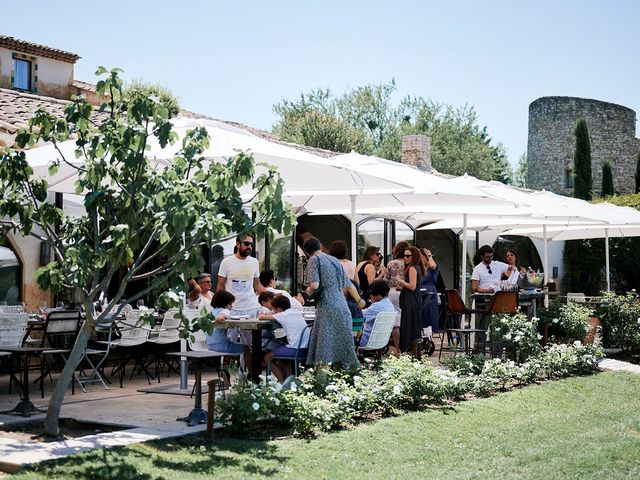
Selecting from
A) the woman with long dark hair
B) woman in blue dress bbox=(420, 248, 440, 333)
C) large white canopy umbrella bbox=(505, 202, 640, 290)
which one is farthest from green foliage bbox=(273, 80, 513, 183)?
the woman with long dark hair

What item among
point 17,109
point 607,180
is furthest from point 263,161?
point 607,180

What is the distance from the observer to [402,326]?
40.0ft

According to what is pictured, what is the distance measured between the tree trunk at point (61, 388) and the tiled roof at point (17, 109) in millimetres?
4223

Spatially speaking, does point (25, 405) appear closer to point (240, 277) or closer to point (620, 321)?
point (240, 277)

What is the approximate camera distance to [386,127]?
207ft

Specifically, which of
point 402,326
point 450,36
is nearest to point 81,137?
point 402,326

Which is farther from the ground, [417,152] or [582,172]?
[582,172]

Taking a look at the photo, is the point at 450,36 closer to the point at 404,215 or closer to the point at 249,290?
the point at 404,215

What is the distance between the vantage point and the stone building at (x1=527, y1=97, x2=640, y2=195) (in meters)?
47.7

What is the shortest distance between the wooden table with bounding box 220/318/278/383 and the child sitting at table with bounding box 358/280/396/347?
1818 mm

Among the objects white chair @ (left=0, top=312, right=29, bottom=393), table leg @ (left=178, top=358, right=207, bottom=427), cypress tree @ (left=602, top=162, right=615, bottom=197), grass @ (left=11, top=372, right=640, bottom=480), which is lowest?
grass @ (left=11, top=372, right=640, bottom=480)

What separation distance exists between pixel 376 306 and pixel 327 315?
172 centimetres

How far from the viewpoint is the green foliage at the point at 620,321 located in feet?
48.8

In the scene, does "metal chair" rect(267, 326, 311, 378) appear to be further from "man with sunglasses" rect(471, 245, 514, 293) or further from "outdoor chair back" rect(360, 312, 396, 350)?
"man with sunglasses" rect(471, 245, 514, 293)
